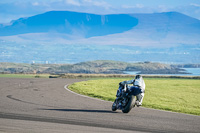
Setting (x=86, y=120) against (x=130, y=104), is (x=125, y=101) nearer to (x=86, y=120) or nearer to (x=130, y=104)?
(x=130, y=104)

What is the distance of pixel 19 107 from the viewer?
16812 mm

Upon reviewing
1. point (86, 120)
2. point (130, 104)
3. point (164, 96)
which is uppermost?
point (130, 104)

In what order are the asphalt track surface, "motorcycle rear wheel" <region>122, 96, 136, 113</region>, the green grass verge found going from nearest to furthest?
the asphalt track surface < "motorcycle rear wheel" <region>122, 96, 136, 113</region> < the green grass verge

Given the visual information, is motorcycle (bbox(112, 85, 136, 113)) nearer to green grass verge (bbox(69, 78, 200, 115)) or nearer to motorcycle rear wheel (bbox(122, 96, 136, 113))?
motorcycle rear wheel (bbox(122, 96, 136, 113))

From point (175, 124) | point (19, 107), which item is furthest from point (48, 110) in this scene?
point (175, 124)

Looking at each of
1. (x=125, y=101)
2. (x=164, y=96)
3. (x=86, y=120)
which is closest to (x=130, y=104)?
(x=125, y=101)

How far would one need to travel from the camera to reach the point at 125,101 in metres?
15.8

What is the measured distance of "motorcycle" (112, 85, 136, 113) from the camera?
15453mm

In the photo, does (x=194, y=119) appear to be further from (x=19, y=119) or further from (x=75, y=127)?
(x=19, y=119)

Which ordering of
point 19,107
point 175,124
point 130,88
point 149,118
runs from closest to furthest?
point 175,124, point 149,118, point 130,88, point 19,107

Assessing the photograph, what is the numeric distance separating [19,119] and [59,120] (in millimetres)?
1275

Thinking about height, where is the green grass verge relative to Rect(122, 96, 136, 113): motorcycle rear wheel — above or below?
below

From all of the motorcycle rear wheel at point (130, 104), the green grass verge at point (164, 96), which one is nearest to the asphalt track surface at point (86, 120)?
the motorcycle rear wheel at point (130, 104)

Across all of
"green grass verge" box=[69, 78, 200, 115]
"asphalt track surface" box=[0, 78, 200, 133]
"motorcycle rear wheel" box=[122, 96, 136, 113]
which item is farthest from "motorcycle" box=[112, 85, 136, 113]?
"green grass verge" box=[69, 78, 200, 115]
